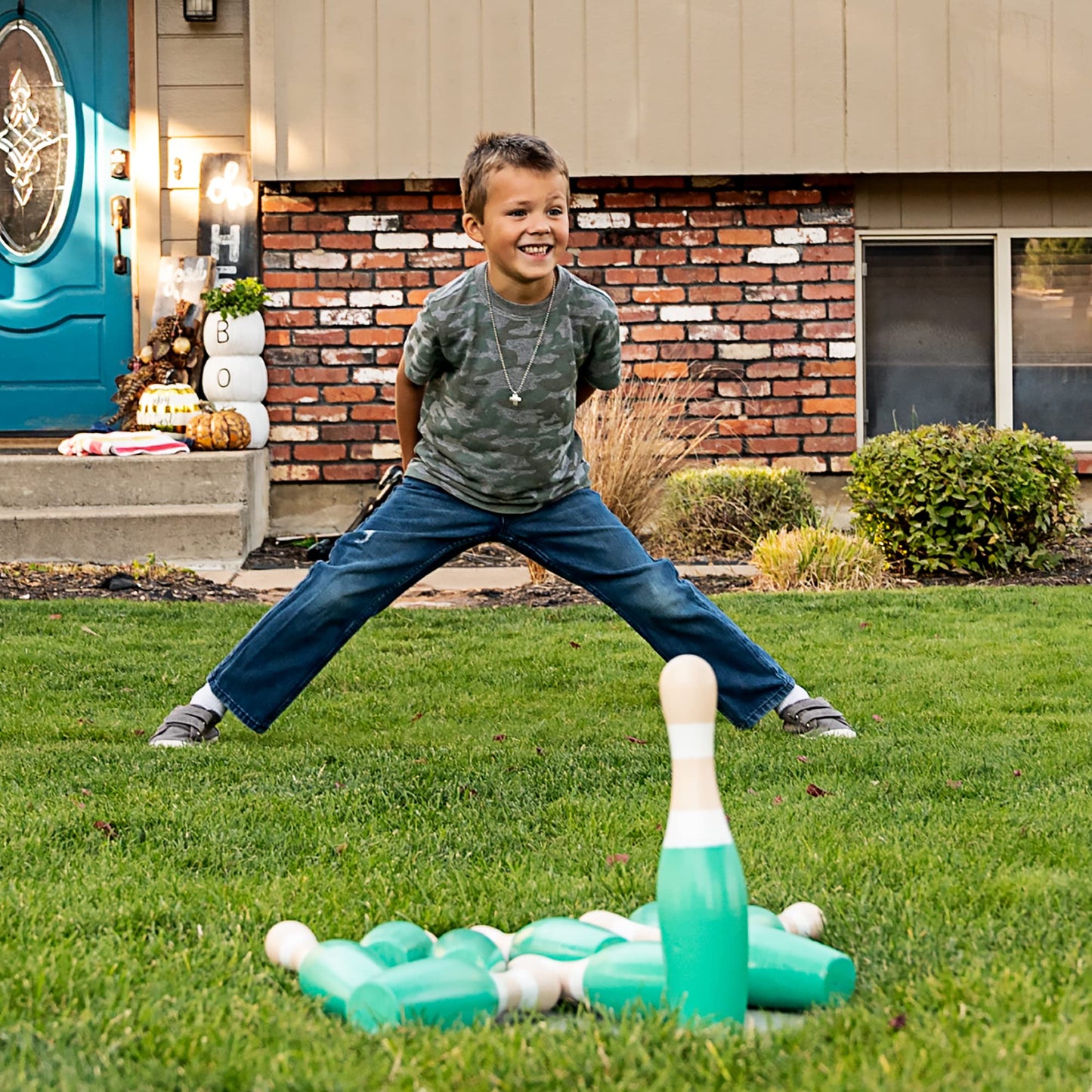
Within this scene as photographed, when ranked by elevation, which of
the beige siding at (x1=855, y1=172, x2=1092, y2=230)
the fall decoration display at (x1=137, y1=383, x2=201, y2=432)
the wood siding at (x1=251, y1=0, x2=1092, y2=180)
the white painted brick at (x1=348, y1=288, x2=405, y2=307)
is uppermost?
the wood siding at (x1=251, y1=0, x2=1092, y2=180)

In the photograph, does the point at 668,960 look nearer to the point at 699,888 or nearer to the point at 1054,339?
the point at 699,888

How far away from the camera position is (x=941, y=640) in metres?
5.67

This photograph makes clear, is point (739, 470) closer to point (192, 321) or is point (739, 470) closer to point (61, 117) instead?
point (192, 321)

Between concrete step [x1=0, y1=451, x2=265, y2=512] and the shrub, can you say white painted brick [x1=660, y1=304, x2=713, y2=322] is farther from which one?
concrete step [x1=0, y1=451, x2=265, y2=512]

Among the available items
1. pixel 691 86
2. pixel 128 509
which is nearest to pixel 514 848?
pixel 128 509

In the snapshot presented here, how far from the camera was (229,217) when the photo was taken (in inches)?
373

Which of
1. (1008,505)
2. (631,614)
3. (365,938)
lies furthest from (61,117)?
(365,938)

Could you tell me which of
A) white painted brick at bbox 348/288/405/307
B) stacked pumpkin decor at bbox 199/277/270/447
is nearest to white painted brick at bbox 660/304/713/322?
white painted brick at bbox 348/288/405/307

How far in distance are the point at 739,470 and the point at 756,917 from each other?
21.3 ft

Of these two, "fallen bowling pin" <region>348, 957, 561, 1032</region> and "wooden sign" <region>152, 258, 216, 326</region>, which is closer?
"fallen bowling pin" <region>348, 957, 561, 1032</region>

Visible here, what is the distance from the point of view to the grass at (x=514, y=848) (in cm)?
183

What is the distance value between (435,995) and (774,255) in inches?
323

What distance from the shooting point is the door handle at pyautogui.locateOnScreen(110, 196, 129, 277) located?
9.66 metres

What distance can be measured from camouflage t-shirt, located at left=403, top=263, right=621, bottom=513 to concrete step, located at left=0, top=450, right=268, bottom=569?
447cm
